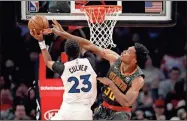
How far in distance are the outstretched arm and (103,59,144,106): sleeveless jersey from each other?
2.7 inches

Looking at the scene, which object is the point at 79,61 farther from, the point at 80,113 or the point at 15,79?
the point at 15,79

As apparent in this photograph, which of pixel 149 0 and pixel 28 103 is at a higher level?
pixel 149 0

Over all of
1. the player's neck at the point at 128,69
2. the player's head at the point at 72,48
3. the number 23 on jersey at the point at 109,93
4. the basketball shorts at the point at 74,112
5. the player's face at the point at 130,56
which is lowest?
the basketball shorts at the point at 74,112

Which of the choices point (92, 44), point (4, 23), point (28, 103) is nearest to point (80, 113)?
point (92, 44)

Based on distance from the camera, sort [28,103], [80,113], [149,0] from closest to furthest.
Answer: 1. [80,113]
2. [149,0]
3. [28,103]

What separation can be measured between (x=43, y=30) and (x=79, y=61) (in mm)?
565

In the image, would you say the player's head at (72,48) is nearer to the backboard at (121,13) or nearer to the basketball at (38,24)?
the basketball at (38,24)

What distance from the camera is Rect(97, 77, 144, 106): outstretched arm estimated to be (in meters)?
5.75

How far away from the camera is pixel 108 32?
24.2 ft

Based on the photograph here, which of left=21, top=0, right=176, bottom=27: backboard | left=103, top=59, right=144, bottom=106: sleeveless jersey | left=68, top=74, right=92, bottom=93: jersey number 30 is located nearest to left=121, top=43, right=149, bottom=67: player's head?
left=103, top=59, right=144, bottom=106: sleeveless jersey

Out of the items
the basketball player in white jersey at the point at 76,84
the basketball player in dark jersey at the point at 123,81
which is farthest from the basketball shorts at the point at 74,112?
the basketball player in dark jersey at the point at 123,81

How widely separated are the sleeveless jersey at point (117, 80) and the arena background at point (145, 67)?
2.76 m

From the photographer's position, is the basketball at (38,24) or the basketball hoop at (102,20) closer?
the basketball at (38,24)

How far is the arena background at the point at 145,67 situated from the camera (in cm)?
908
